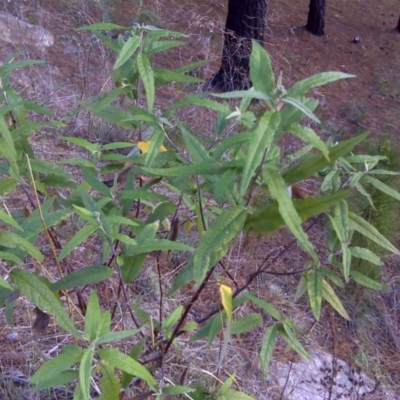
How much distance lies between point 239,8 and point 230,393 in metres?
5.77

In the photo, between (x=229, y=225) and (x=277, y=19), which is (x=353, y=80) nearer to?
(x=277, y=19)

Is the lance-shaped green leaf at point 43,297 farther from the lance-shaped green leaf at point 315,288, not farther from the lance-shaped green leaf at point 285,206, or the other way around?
the lance-shaped green leaf at point 315,288

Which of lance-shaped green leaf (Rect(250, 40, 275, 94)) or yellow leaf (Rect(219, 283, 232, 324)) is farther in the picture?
yellow leaf (Rect(219, 283, 232, 324))

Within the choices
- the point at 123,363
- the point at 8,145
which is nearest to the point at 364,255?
the point at 123,363

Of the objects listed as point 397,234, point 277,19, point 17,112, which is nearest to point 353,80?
point 277,19

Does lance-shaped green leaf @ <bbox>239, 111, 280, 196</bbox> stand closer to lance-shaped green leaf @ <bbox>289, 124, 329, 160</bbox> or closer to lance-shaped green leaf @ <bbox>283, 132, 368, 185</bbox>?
lance-shaped green leaf @ <bbox>289, 124, 329, 160</bbox>

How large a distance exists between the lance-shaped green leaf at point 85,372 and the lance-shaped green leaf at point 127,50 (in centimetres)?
75

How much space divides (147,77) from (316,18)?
27.8 feet

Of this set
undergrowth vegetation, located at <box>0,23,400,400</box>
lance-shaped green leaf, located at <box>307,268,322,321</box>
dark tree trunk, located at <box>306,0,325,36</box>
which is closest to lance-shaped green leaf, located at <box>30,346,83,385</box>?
undergrowth vegetation, located at <box>0,23,400,400</box>

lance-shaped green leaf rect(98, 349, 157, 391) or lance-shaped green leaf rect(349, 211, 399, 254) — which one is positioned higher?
lance-shaped green leaf rect(349, 211, 399, 254)

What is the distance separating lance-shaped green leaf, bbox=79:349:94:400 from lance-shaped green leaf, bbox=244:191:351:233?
0.46m

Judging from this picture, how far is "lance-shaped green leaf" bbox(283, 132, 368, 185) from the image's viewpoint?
4.30ft

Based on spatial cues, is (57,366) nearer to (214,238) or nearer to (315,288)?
(214,238)

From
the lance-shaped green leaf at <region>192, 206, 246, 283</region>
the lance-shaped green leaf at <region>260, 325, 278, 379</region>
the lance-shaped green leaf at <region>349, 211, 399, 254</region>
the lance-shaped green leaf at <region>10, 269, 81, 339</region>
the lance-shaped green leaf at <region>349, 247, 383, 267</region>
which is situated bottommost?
the lance-shaped green leaf at <region>260, 325, 278, 379</region>
